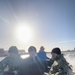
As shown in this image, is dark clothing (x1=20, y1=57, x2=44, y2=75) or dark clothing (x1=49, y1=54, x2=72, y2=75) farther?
dark clothing (x1=20, y1=57, x2=44, y2=75)

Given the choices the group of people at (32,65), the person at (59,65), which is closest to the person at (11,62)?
the group of people at (32,65)

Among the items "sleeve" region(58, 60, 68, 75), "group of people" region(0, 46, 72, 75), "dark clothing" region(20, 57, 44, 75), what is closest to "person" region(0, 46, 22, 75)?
"group of people" region(0, 46, 72, 75)

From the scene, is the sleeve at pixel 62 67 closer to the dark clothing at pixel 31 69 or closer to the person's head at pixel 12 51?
the dark clothing at pixel 31 69

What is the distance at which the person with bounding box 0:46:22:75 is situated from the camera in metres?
6.78

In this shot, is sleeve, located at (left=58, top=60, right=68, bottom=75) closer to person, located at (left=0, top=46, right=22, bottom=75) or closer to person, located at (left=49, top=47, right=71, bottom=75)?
person, located at (left=49, top=47, right=71, bottom=75)

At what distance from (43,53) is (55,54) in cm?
772

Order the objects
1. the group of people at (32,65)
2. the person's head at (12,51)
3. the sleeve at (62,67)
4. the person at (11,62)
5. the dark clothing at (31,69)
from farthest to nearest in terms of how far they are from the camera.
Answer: the person's head at (12,51)
the person at (11,62)
the dark clothing at (31,69)
the group of people at (32,65)
the sleeve at (62,67)

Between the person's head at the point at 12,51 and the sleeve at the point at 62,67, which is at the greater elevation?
the person's head at the point at 12,51

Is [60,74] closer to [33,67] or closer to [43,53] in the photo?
[33,67]

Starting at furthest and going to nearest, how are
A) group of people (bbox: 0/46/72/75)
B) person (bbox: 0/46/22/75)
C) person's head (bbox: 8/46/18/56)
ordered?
person's head (bbox: 8/46/18/56), person (bbox: 0/46/22/75), group of people (bbox: 0/46/72/75)

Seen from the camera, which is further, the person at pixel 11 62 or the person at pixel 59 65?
the person at pixel 11 62

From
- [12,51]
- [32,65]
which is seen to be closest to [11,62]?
[12,51]

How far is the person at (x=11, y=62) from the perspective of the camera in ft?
22.3

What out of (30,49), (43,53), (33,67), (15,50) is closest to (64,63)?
(33,67)
